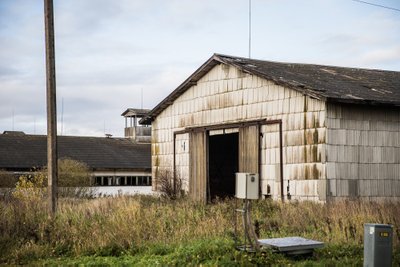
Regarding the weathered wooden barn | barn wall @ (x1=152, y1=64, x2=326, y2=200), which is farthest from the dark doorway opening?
barn wall @ (x1=152, y1=64, x2=326, y2=200)

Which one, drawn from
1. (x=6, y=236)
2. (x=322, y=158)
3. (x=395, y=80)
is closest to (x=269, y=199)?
(x=322, y=158)

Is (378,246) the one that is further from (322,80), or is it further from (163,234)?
(322,80)

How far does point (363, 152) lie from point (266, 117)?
3840 millimetres

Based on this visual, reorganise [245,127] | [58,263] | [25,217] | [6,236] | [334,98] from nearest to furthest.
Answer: [58,263] < [6,236] < [25,217] < [334,98] < [245,127]

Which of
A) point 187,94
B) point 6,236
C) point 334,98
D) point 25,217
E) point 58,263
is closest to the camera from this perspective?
point 58,263

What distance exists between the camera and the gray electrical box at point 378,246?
35.2 ft

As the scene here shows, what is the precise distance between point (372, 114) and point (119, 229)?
1097 cm

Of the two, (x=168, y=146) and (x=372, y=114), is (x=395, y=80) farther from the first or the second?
(x=168, y=146)

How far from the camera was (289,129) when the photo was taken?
71.9ft

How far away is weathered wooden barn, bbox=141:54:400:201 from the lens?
20.7m

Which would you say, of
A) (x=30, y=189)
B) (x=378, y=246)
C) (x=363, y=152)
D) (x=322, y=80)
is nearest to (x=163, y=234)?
(x=378, y=246)

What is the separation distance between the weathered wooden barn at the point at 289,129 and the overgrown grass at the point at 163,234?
2.95 m

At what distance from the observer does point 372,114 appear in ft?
69.9

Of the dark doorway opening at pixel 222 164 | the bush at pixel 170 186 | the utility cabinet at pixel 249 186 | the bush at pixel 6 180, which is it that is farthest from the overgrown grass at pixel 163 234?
the bush at pixel 6 180
